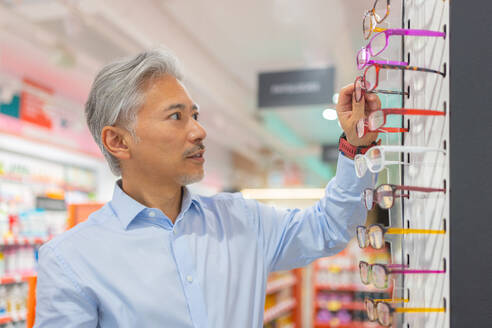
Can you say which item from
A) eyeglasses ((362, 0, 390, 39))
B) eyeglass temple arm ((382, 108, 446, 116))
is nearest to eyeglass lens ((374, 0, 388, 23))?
eyeglasses ((362, 0, 390, 39))

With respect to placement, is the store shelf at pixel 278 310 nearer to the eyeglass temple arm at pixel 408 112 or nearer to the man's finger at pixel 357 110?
the man's finger at pixel 357 110

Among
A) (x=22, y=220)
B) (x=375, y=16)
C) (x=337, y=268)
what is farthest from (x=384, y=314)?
(x=337, y=268)

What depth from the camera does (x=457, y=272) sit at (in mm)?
906

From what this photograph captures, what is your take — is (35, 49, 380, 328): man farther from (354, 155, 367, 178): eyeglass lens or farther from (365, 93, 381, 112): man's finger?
(354, 155, 367, 178): eyeglass lens

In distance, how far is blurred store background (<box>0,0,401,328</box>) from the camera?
17.6ft

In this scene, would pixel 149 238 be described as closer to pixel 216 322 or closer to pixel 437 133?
pixel 216 322

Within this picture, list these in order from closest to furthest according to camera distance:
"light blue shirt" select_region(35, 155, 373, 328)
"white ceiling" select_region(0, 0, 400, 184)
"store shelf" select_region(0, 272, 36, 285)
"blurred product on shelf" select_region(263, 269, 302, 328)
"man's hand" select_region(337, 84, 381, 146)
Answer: "man's hand" select_region(337, 84, 381, 146) → "light blue shirt" select_region(35, 155, 373, 328) → "white ceiling" select_region(0, 0, 400, 184) → "store shelf" select_region(0, 272, 36, 285) → "blurred product on shelf" select_region(263, 269, 302, 328)

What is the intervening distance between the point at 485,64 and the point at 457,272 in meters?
0.39

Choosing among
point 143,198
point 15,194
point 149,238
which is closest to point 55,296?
point 149,238

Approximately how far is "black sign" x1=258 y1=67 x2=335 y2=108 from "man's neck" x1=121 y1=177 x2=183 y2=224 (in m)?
4.14

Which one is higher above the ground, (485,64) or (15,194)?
(485,64)

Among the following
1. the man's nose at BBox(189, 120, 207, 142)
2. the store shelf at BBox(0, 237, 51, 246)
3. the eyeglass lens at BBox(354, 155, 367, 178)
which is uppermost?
the man's nose at BBox(189, 120, 207, 142)

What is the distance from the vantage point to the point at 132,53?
628 cm

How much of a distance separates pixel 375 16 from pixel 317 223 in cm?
72
